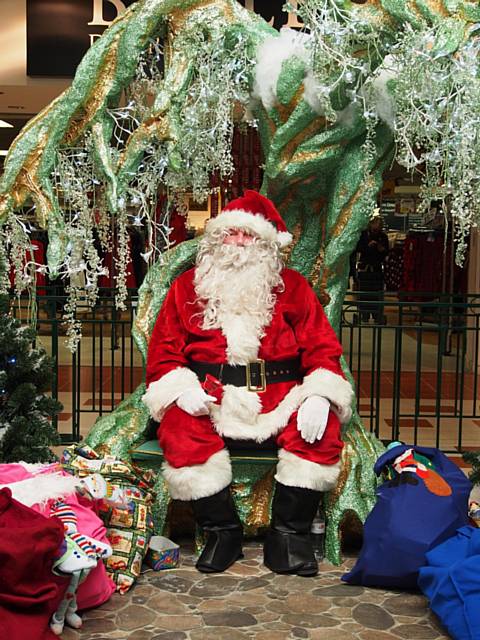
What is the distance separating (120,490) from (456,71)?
2.22 meters

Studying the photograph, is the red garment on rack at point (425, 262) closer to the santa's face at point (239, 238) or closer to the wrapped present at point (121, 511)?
the santa's face at point (239, 238)

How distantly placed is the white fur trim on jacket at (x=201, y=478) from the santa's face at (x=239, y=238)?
100cm

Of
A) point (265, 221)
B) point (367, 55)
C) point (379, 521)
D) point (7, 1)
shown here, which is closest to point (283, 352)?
point (265, 221)

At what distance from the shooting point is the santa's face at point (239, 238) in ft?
13.3

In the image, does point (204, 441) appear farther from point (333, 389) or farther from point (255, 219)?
point (255, 219)

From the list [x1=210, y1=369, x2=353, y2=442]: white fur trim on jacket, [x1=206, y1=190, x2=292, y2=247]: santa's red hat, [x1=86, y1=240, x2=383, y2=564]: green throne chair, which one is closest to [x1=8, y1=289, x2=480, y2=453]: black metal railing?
[x1=86, y1=240, x2=383, y2=564]: green throne chair

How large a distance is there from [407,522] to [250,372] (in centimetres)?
97

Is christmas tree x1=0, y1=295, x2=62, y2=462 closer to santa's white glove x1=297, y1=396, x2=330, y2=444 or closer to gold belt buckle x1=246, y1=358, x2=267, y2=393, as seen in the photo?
gold belt buckle x1=246, y1=358, x2=267, y2=393

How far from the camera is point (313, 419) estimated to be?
366 centimetres

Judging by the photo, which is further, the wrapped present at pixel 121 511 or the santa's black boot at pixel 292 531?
the santa's black boot at pixel 292 531

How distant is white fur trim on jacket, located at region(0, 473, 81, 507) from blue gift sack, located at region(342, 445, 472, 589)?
122cm

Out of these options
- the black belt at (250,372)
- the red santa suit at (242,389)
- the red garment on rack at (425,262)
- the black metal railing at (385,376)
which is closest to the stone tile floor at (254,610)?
the red santa suit at (242,389)

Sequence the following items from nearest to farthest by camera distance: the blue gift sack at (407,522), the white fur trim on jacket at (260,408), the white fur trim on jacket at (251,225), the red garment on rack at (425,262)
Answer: the blue gift sack at (407,522)
the white fur trim on jacket at (260,408)
the white fur trim on jacket at (251,225)
the red garment on rack at (425,262)

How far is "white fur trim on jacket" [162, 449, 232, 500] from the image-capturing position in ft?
11.9
